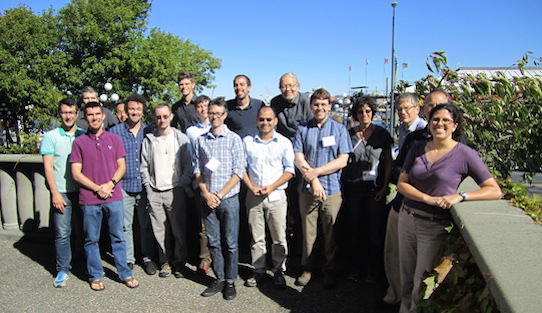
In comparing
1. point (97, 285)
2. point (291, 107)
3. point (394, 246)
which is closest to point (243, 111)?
point (291, 107)

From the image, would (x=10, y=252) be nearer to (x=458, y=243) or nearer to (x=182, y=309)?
(x=182, y=309)

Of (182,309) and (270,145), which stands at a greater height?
(270,145)

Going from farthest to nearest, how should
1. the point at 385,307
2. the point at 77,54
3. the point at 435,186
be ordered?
1. the point at 77,54
2. the point at 385,307
3. the point at 435,186

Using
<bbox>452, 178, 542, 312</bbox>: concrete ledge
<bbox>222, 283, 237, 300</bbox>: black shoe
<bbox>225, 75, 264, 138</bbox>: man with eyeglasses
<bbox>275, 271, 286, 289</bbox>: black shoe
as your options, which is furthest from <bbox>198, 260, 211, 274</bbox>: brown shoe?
<bbox>452, 178, 542, 312</bbox>: concrete ledge

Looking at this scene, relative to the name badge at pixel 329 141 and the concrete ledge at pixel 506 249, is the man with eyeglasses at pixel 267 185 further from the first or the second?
the concrete ledge at pixel 506 249

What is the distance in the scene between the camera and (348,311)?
3.74m

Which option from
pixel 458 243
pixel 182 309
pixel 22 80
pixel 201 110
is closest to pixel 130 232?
pixel 182 309

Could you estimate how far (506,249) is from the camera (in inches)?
70.3

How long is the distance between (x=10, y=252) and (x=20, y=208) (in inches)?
29.7

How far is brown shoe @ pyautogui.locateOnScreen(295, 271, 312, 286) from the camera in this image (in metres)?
4.30

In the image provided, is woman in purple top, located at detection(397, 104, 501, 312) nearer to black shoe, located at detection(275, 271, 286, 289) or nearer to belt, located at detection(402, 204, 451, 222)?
belt, located at detection(402, 204, 451, 222)

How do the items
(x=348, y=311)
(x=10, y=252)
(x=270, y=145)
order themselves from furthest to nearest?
(x=10, y=252) < (x=270, y=145) < (x=348, y=311)

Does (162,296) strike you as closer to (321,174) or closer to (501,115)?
(321,174)

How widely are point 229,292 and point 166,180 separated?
1438mm
